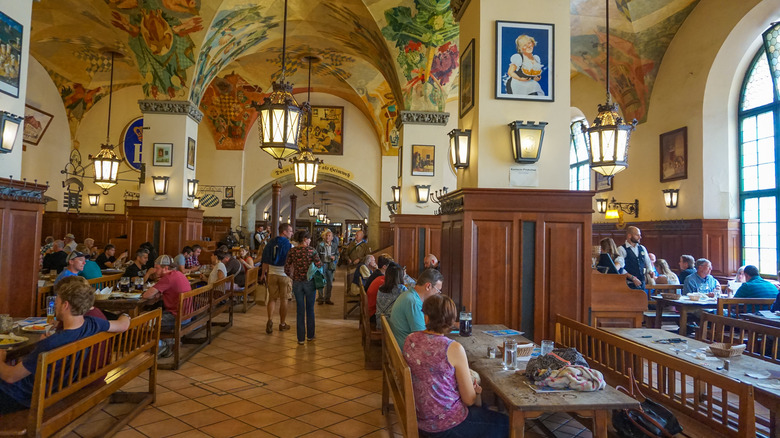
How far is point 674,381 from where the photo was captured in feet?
8.45

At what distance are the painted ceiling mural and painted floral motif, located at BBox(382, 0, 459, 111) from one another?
3.34m

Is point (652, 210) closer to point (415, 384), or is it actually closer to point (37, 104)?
point (415, 384)

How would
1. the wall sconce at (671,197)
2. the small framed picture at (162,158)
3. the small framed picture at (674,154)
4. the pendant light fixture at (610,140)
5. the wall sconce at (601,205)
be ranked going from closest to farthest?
the pendant light fixture at (610,140), the small framed picture at (162,158), the small framed picture at (674,154), the wall sconce at (671,197), the wall sconce at (601,205)

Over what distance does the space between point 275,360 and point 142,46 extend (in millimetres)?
7299

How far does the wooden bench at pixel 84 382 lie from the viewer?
2342mm

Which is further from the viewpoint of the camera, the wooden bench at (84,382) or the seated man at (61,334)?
the seated man at (61,334)

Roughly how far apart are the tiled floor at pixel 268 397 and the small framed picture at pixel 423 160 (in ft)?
14.2

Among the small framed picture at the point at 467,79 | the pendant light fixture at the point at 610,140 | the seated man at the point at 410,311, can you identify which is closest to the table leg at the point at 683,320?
the pendant light fixture at the point at 610,140

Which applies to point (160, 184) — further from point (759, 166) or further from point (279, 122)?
Answer: point (759, 166)

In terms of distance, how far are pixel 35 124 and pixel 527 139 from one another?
591 inches

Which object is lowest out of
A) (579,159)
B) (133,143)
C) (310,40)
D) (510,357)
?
(510,357)

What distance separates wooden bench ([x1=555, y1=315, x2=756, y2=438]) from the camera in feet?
6.66

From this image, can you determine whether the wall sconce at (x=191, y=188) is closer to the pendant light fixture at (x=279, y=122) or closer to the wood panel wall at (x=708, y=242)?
the pendant light fixture at (x=279, y=122)

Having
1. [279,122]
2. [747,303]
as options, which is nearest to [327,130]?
[279,122]
